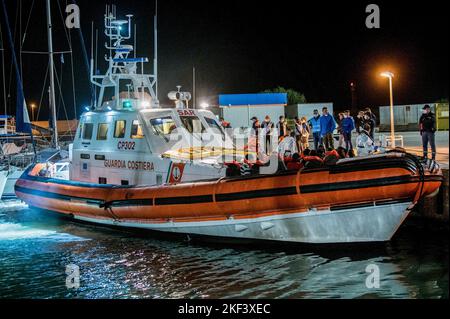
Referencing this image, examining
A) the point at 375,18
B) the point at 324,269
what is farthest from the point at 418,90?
the point at 324,269

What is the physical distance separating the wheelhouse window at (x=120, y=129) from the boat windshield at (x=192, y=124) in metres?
1.14

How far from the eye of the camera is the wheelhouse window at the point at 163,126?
33.2 feet

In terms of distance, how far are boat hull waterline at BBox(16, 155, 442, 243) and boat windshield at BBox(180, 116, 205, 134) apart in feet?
5.81

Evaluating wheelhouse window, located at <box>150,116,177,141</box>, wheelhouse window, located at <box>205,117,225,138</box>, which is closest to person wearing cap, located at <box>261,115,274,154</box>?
wheelhouse window, located at <box>205,117,225,138</box>

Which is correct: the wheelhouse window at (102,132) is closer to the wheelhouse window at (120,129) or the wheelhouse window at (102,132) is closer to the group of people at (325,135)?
the wheelhouse window at (120,129)

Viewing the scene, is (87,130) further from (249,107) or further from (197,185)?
(249,107)

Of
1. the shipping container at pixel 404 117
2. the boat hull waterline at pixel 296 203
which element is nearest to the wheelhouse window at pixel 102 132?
the boat hull waterline at pixel 296 203

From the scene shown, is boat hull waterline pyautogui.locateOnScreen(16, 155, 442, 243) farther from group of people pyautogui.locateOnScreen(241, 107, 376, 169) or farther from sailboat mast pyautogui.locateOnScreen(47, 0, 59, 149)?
sailboat mast pyautogui.locateOnScreen(47, 0, 59, 149)

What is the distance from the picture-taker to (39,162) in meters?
13.2

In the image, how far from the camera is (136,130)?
33.8ft

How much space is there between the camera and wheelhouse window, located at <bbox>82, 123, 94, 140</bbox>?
37.2 ft
